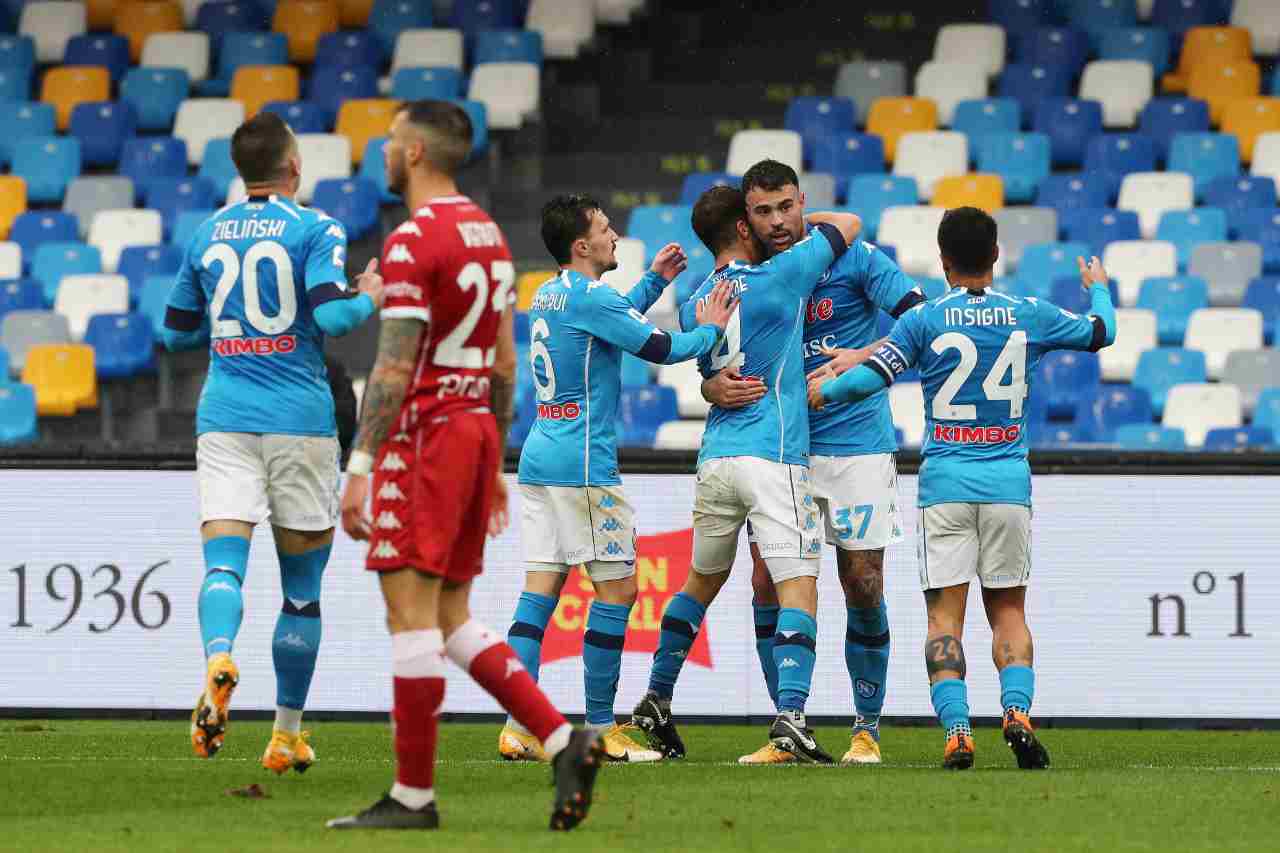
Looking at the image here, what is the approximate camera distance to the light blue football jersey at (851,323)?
26.1 feet

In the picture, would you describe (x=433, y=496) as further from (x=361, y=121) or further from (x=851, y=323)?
(x=361, y=121)

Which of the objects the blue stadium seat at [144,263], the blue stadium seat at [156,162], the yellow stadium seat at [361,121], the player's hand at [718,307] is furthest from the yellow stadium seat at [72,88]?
the player's hand at [718,307]

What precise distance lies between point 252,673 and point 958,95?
8767 mm

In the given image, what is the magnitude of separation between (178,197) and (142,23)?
10.0ft

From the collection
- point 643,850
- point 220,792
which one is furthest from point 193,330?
point 643,850

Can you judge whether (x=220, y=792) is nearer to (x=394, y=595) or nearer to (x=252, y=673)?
(x=394, y=595)

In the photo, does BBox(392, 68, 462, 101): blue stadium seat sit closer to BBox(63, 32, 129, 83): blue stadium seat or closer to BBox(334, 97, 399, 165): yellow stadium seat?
BBox(334, 97, 399, 165): yellow stadium seat

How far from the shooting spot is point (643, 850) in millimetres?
5172

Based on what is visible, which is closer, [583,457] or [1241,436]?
[583,457]

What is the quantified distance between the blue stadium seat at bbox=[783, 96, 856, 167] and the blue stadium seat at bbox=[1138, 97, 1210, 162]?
2.29 meters

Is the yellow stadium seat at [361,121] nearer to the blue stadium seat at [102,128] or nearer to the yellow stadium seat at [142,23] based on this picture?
the blue stadium seat at [102,128]

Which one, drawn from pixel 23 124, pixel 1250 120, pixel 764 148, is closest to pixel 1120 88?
pixel 1250 120

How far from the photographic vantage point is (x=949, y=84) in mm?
16562

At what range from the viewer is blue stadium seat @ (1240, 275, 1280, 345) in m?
14.3
